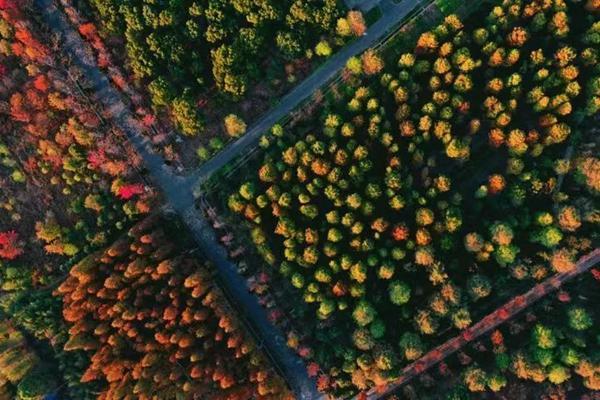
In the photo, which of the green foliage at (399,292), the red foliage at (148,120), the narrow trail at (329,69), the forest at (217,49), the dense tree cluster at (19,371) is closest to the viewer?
the green foliage at (399,292)

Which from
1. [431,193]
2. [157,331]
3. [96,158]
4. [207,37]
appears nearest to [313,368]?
[157,331]

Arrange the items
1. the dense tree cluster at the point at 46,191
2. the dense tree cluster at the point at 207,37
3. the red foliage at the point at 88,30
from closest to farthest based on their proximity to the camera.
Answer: the dense tree cluster at the point at 207,37
the dense tree cluster at the point at 46,191
the red foliage at the point at 88,30

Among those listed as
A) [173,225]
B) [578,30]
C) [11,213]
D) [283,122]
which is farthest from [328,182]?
[11,213]

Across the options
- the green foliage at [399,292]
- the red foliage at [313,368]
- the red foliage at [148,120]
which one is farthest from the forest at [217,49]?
the red foliage at [313,368]

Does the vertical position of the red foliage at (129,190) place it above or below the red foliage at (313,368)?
above

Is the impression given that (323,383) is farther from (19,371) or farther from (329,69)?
(329,69)

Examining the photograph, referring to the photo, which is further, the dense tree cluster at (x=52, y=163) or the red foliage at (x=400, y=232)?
the dense tree cluster at (x=52, y=163)

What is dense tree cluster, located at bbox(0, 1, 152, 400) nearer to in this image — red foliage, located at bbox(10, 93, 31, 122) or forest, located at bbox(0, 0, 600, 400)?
red foliage, located at bbox(10, 93, 31, 122)

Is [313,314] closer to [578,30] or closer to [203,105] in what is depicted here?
[203,105]

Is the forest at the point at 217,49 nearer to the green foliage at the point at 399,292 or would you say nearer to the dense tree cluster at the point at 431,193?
the dense tree cluster at the point at 431,193
